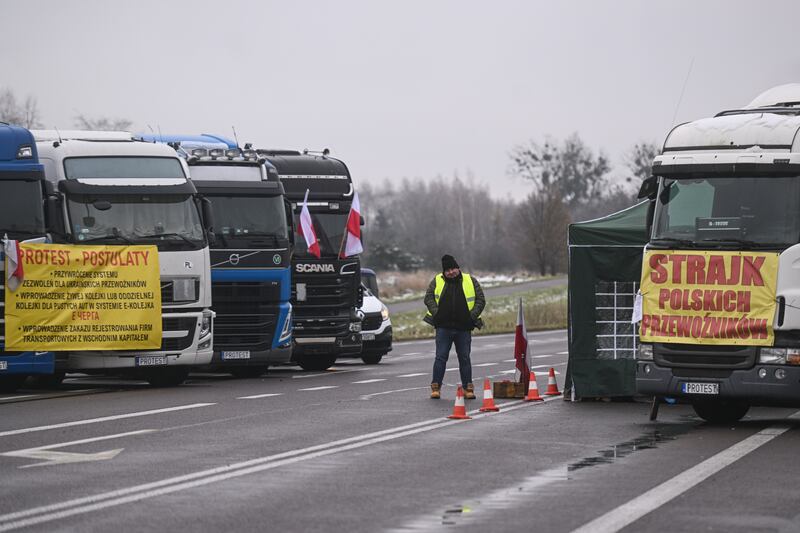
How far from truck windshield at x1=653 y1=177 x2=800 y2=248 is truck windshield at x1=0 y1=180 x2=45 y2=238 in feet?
30.5

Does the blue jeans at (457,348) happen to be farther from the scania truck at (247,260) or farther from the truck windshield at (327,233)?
the truck windshield at (327,233)

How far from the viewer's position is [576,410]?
18219mm

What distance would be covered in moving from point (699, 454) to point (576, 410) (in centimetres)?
479

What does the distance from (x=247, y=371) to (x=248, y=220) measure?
329 centimetres

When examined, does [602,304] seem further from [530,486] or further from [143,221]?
[530,486]

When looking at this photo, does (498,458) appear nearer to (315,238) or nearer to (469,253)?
(315,238)

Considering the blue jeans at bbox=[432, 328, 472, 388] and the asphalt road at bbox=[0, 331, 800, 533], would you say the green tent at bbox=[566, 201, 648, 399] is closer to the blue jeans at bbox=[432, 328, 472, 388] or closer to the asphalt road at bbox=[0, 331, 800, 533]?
the asphalt road at bbox=[0, 331, 800, 533]

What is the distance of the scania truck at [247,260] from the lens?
24.3 meters

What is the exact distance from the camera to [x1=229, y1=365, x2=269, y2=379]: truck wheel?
26091mm

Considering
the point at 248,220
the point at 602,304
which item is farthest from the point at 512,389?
the point at 248,220

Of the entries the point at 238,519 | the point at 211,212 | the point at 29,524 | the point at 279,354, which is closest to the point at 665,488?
the point at 238,519

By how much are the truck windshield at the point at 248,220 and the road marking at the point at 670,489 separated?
36.4ft

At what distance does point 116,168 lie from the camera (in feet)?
72.2

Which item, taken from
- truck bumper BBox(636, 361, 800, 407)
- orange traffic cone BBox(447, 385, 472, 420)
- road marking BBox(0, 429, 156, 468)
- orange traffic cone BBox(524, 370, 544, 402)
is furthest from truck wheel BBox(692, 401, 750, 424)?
road marking BBox(0, 429, 156, 468)
